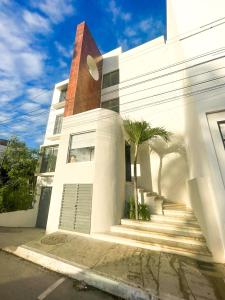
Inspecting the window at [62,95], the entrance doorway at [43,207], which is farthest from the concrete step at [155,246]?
the window at [62,95]

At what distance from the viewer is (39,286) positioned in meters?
3.28

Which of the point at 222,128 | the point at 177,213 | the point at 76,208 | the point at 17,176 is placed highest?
the point at 222,128

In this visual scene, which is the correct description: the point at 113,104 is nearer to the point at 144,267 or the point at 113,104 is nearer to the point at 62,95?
the point at 62,95

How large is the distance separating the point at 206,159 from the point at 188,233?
275 cm

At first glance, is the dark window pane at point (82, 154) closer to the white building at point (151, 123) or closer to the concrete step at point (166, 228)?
the white building at point (151, 123)

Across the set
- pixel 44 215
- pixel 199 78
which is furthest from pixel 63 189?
pixel 199 78

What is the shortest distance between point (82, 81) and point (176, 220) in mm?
10744

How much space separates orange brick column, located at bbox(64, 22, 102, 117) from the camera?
10694mm

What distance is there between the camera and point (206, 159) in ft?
15.4

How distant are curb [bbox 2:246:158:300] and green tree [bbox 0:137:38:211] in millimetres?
5135

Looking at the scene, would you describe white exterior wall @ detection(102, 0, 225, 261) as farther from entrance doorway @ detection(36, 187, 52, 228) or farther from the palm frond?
entrance doorway @ detection(36, 187, 52, 228)

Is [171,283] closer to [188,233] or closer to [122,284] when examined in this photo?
[122,284]

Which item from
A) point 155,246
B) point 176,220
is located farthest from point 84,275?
point 176,220

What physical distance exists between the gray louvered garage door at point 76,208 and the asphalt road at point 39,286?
8.04 ft
